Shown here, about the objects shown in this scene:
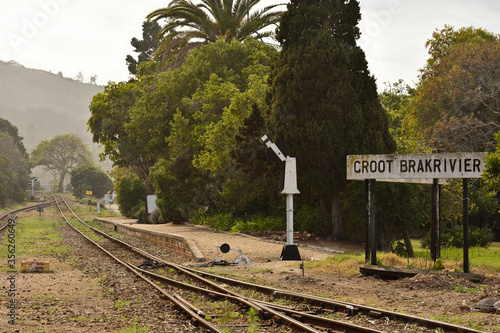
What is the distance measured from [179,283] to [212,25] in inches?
962

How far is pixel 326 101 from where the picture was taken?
68.2 feet

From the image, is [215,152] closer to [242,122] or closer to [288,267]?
[242,122]

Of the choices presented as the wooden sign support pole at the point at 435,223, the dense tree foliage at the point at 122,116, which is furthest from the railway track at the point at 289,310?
the dense tree foliage at the point at 122,116

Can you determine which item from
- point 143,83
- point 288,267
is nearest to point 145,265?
point 288,267

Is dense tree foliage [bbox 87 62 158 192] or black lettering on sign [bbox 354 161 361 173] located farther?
dense tree foliage [bbox 87 62 158 192]

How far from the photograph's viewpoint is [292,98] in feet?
69.9

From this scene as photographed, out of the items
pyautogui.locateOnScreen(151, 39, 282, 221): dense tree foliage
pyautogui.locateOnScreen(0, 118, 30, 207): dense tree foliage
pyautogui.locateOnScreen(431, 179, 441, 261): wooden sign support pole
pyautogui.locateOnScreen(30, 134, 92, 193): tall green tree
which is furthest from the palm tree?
pyautogui.locateOnScreen(30, 134, 92, 193): tall green tree

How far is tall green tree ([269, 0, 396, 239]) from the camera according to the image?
67.5ft

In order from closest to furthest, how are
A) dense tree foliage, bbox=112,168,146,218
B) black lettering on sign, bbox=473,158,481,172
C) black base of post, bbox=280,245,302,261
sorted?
black lettering on sign, bbox=473,158,481,172
black base of post, bbox=280,245,302,261
dense tree foliage, bbox=112,168,146,218

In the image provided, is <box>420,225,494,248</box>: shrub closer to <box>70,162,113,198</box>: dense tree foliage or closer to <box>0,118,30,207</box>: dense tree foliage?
<box>0,118,30,207</box>: dense tree foliage

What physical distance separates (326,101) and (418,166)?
850cm

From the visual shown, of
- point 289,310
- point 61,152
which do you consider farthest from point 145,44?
point 61,152

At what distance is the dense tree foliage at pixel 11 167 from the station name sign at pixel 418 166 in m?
66.4

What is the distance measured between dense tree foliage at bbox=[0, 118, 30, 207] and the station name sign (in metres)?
66.4
